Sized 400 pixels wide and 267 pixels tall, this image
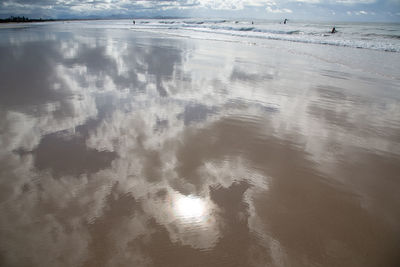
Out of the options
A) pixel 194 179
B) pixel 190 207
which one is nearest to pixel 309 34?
pixel 194 179

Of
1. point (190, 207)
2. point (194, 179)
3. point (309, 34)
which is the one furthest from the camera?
point (309, 34)

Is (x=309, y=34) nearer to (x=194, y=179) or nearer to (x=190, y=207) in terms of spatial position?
(x=194, y=179)

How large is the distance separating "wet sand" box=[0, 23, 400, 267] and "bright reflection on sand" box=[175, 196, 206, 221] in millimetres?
12

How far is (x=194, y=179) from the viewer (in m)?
2.68

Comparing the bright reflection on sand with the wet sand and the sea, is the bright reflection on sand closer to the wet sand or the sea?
the wet sand

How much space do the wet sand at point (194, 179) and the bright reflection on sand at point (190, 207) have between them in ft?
0.04

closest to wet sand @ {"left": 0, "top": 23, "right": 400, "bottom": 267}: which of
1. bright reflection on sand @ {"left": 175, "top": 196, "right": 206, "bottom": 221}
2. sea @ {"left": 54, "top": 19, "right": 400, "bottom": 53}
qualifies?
bright reflection on sand @ {"left": 175, "top": 196, "right": 206, "bottom": 221}

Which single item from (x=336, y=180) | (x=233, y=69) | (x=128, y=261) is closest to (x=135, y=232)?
(x=128, y=261)

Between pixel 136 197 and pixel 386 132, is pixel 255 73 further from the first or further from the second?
pixel 136 197

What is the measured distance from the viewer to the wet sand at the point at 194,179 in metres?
1.87

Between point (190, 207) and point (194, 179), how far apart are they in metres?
0.44

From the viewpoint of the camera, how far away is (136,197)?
2344 mm

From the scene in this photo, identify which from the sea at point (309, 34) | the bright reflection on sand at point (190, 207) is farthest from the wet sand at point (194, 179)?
the sea at point (309, 34)

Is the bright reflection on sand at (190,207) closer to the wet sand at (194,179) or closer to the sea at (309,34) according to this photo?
the wet sand at (194,179)
